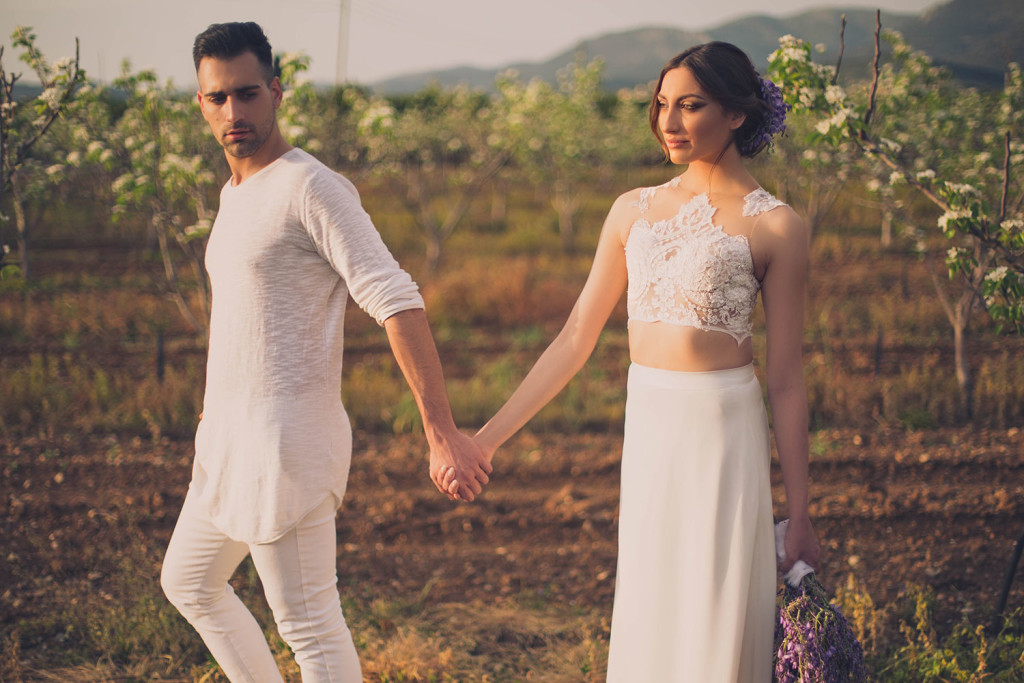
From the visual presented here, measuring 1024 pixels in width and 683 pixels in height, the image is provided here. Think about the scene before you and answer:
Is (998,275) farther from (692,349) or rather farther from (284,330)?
(284,330)

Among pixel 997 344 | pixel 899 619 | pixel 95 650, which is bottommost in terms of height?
pixel 95 650

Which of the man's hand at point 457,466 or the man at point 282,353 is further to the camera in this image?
the man's hand at point 457,466

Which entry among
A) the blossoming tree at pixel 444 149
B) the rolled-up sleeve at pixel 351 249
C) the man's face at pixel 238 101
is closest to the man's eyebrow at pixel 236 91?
the man's face at pixel 238 101

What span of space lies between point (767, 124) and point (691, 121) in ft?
0.75

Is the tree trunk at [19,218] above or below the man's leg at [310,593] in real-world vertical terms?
above

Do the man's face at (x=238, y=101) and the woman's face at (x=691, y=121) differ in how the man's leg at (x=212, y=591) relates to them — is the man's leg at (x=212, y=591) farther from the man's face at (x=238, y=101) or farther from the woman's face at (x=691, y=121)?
the woman's face at (x=691, y=121)

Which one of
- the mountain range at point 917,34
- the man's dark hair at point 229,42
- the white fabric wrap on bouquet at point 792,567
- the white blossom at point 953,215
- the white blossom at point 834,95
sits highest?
the mountain range at point 917,34

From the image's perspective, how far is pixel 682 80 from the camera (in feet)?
6.36

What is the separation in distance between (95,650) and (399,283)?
2281 millimetres

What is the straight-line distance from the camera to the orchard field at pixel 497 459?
3.12m

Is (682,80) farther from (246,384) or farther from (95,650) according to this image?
(95,650)

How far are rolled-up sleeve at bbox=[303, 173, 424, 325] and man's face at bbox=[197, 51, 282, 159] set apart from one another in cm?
22

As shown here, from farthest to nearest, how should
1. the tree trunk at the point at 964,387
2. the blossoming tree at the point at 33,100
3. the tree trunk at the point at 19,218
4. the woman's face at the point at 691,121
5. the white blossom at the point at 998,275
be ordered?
the tree trunk at the point at 964,387, the tree trunk at the point at 19,218, the blossoming tree at the point at 33,100, the white blossom at the point at 998,275, the woman's face at the point at 691,121

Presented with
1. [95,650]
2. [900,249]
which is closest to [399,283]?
[95,650]
